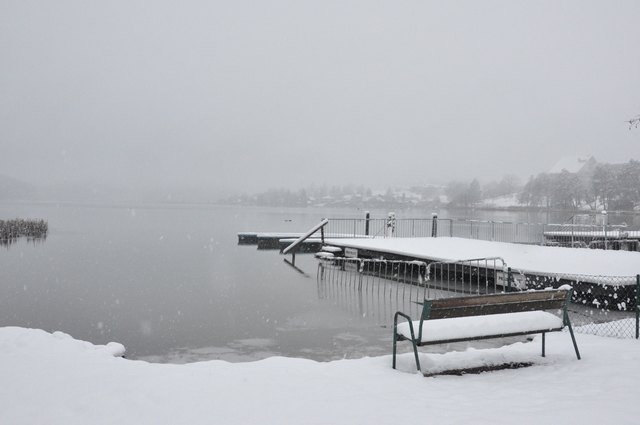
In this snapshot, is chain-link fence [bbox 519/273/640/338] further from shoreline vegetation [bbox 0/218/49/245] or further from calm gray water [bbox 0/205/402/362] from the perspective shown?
shoreline vegetation [bbox 0/218/49/245]

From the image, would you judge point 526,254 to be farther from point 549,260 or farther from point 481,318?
point 481,318

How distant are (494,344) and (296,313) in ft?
16.3

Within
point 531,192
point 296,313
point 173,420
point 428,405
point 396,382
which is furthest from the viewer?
point 531,192

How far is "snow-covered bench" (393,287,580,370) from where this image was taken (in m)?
6.09

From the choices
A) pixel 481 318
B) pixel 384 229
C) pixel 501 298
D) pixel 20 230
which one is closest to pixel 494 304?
pixel 501 298

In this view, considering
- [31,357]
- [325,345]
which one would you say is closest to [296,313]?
[325,345]

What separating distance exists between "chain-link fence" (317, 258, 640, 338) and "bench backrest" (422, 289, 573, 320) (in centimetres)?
209

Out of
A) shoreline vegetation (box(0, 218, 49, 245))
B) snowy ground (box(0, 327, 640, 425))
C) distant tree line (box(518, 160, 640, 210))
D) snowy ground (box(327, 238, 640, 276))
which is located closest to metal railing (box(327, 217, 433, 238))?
snowy ground (box(327, 238, 640, 276))

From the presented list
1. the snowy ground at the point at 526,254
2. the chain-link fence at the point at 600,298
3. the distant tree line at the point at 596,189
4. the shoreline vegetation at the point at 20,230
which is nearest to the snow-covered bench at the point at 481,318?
the chain-link fence at the point at 600,298

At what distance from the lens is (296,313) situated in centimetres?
1184

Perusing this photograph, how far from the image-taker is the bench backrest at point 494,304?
618 centimetres

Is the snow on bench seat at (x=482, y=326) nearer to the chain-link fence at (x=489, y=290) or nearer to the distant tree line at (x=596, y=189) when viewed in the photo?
the chain-link fence at (x=489, y=290)

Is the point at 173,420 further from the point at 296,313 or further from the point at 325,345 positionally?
the point at 296,313

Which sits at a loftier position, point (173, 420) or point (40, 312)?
point (173, 420)
